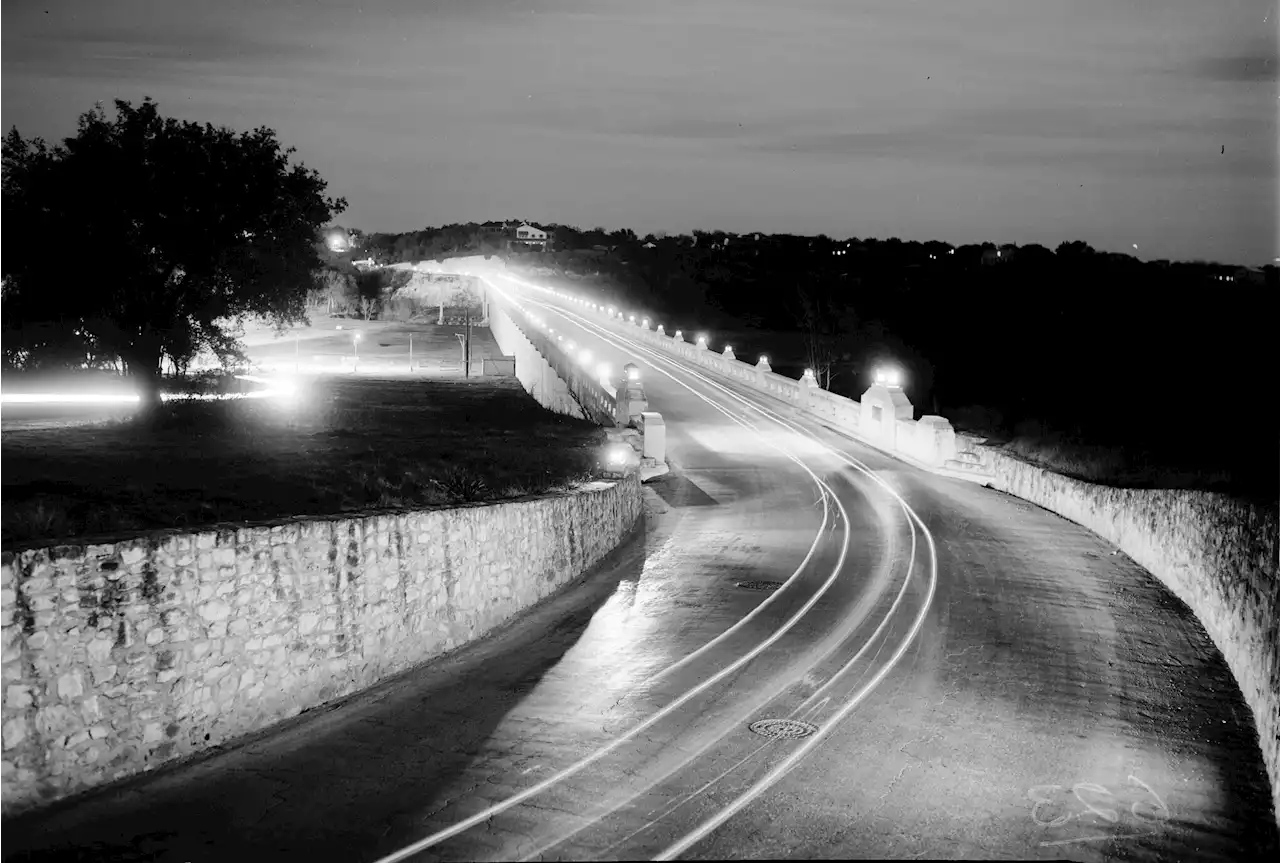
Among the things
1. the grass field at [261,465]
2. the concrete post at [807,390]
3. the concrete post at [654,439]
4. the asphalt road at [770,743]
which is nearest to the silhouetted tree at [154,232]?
the grass field at [261,465]

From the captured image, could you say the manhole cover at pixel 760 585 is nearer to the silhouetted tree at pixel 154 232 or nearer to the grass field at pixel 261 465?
the grass field at pixel 261 465

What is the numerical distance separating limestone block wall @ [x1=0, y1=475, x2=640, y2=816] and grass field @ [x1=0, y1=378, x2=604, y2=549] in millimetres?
682

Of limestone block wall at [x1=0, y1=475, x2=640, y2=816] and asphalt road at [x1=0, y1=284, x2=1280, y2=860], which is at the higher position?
limestone block wall at [x1=0, y1=475, x2=640, y2=816]

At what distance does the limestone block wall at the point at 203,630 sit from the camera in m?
8.48

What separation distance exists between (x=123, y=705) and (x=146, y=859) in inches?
71.4

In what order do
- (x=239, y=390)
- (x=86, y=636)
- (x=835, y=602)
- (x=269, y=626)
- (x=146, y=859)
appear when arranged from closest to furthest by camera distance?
(x=146, y=859), (x=86, y=636), (x=269, y=626), (x=835, y=602), (x=239, y=390)

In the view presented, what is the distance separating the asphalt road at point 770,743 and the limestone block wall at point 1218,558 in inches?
16.0

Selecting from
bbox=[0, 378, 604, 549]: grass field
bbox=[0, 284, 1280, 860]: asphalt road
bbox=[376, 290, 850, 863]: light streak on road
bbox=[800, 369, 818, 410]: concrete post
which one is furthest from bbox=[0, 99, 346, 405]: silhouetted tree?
bbox=[800, 369, 818, 410]: concrete post

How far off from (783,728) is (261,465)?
12871 mm

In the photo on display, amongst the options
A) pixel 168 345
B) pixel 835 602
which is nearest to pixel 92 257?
pixel 168 345

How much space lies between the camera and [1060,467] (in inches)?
1084

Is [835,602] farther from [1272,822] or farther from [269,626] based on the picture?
[269,626]

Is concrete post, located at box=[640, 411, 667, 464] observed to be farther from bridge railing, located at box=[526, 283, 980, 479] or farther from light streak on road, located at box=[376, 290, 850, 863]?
light streak on road, located at box=[376, 290, 850, 863]

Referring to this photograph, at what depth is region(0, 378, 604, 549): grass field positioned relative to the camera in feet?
44.5
